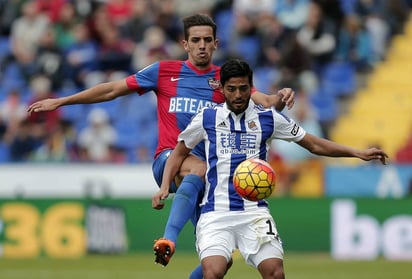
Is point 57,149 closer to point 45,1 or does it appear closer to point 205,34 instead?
point 45,1

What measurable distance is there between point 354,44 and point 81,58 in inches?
208

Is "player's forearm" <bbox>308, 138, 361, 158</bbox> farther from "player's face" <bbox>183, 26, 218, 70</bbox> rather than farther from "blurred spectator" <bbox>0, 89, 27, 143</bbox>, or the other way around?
"blurred spectator" <bbox>0, 89, 27, 143</bbox>

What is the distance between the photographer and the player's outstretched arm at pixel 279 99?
941 cm

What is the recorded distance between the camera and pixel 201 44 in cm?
978

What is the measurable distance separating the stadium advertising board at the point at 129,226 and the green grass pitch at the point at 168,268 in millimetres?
332

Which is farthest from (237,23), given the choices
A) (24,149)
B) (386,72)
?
(24,149)

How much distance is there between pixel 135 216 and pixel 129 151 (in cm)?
198

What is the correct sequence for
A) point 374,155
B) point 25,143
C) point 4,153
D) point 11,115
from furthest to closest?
point 11,115 → point 4,153 → point 25,143 → point 374,155

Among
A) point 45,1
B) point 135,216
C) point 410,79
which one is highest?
point 45,1


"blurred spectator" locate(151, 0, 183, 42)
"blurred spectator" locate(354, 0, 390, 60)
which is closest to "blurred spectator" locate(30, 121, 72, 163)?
"blurred spectator" locate(151, 0, 183, 42)

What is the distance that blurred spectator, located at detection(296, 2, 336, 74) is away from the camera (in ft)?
67.7

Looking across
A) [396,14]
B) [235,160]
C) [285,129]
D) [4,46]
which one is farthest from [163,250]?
[4,46]

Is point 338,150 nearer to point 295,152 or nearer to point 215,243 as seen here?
point 215,243

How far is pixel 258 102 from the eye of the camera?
9820 millimetres
